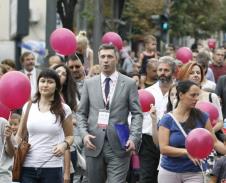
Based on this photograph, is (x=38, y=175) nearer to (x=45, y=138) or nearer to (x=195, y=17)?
(x=45, y=138)

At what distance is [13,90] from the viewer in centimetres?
1047

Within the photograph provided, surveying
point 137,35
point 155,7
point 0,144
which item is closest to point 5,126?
point 0,144

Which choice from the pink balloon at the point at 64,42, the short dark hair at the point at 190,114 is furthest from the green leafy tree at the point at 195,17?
the short dark hair at the point at 190,114

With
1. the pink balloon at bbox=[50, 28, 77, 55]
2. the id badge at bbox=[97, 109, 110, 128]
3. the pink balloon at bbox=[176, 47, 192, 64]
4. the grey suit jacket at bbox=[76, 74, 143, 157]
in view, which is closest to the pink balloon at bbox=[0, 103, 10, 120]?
the grey suit jacket at bbox=[76, 74, 143, 157]

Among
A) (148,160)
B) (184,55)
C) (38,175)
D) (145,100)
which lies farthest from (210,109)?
(184,55)

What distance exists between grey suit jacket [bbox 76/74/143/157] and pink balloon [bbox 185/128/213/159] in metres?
1.28

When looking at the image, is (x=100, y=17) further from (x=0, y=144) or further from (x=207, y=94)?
(x=0, y=144)

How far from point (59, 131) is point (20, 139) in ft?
1.37

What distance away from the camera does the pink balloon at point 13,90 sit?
10469mm

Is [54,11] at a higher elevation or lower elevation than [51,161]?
higher

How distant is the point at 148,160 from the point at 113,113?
2237 mm

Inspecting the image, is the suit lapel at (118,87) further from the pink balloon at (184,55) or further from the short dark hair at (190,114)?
the pink balloon at (184,55)

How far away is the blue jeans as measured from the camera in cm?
991

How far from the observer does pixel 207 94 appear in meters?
12.1
